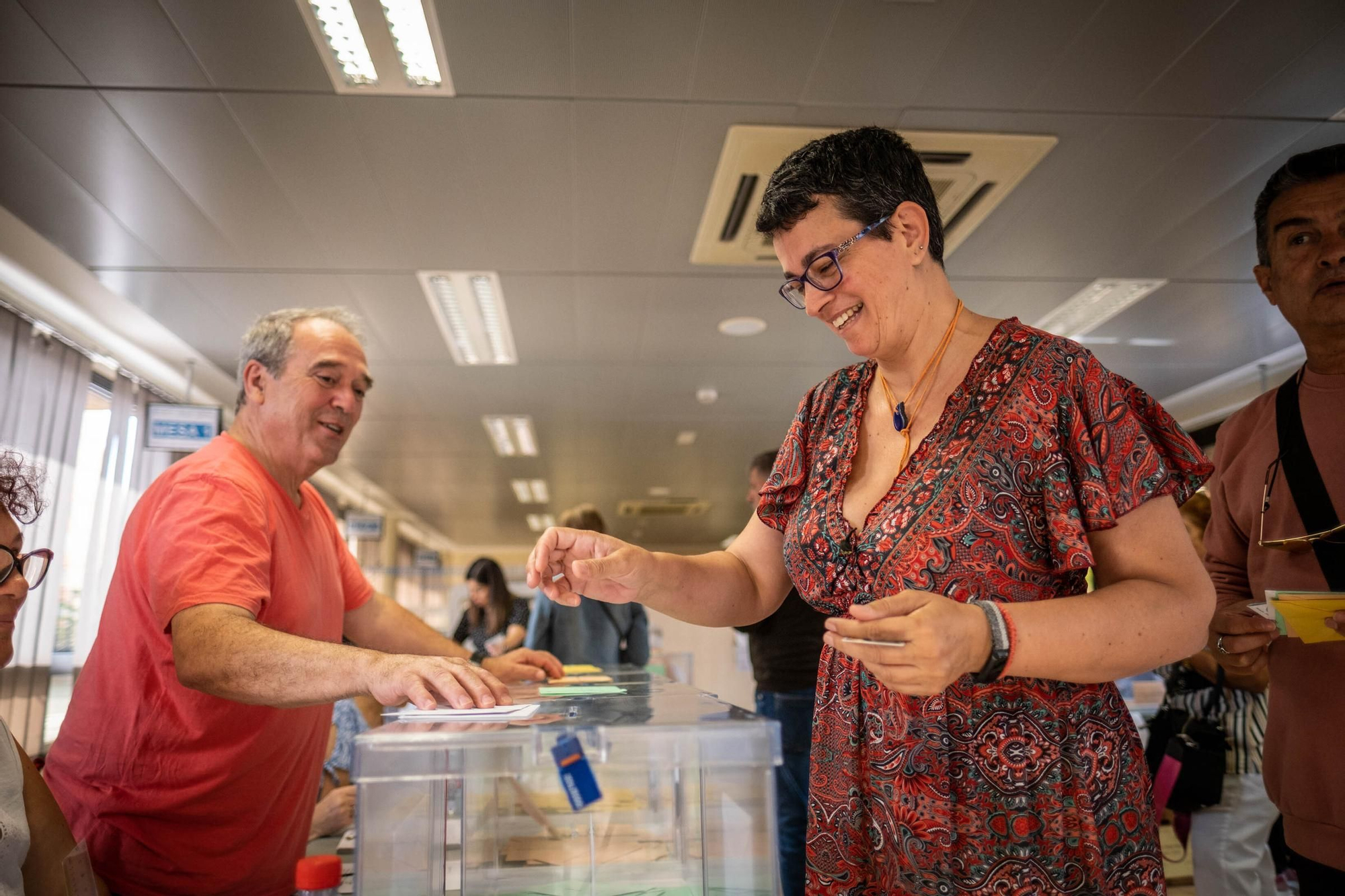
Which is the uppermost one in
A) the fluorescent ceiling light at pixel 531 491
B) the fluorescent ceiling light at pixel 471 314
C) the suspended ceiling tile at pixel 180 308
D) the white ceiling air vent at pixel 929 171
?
the suspended ceiling tile at pixel 180 308

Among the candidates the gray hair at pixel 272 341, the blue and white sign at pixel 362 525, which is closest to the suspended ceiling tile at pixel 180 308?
the gray hair at pixel 272 341

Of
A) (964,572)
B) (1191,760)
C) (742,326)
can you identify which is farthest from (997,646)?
(742,326)

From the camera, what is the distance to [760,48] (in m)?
2.72

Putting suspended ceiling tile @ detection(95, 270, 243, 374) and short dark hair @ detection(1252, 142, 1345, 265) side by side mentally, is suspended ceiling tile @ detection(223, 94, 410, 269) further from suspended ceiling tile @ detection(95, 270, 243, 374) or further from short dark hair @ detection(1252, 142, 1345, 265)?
short dark hair @ detection(1252, 142, 1345, 265)

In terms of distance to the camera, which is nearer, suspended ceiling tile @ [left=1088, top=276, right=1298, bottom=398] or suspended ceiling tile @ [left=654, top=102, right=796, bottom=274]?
suspended ceiling tile @ [left=654, top=102, right=796, bottom=274]

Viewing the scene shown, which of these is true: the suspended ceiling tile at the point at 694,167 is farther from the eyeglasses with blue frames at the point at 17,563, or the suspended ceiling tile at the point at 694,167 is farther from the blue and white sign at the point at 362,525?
the blue and white sign at the point at 362,525

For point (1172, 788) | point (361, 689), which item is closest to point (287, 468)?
point (361, 689)

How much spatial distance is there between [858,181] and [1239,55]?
99.9 inches

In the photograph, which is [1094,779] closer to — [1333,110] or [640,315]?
[1333,110]

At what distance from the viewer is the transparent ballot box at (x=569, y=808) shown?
80 centimetres

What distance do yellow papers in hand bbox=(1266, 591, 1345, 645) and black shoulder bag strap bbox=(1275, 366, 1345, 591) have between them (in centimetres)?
20

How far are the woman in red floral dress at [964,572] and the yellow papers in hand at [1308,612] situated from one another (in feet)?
1.47

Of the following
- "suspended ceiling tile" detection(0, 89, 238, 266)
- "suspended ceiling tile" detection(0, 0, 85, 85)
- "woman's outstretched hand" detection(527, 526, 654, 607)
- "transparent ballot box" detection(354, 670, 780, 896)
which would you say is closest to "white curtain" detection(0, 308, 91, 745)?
"suspended ceiling tile" detection(0, 89, 238, 266)

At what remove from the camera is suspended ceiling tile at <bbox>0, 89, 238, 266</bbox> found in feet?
10.0
